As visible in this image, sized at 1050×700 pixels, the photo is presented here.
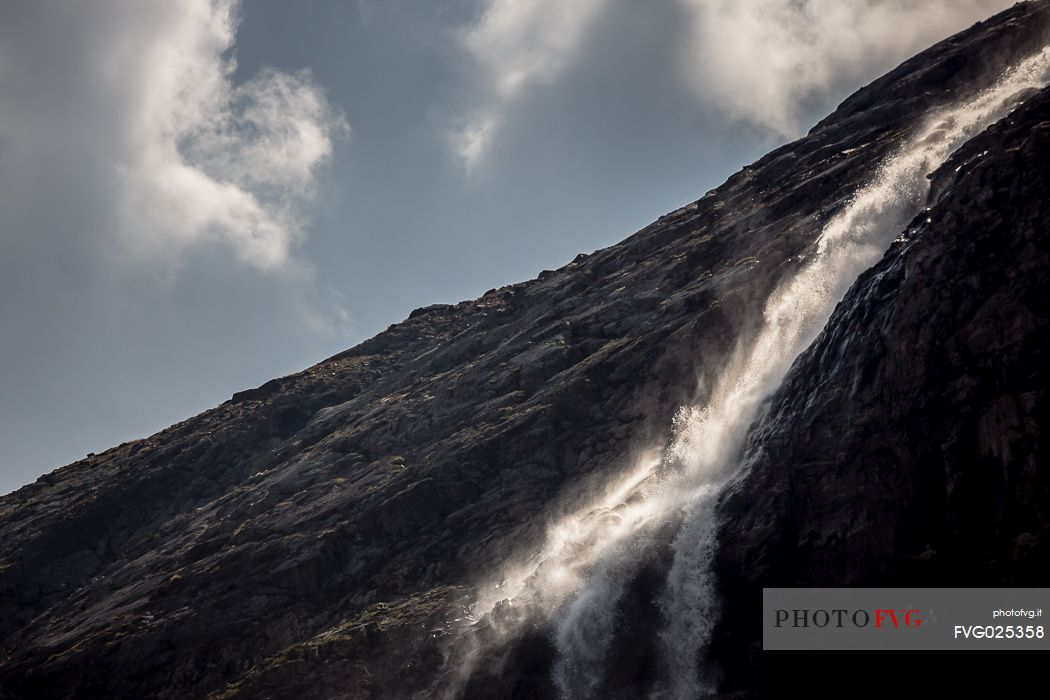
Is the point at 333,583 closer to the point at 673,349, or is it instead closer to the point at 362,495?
the point at 362,495

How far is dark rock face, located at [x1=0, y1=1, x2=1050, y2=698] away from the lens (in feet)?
139

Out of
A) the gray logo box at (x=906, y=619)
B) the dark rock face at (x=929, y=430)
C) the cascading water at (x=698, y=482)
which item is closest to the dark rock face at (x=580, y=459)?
the dark rock face at (x=929, y=430)

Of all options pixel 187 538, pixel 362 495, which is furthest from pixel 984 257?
pixel 187 538

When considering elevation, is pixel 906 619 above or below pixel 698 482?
below

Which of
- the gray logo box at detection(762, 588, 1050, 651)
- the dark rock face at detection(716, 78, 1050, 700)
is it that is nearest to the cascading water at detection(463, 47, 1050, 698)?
the dark rock face at detection(716, 78, 1050, 700)

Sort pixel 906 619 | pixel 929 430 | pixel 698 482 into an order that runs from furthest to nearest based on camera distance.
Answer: pixel 698 482, pixel 929 430, pixel 906 619

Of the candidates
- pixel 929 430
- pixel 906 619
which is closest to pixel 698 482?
pixel 929 430

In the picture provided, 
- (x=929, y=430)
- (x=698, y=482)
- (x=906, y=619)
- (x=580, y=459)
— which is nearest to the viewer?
(x=906, y=619)

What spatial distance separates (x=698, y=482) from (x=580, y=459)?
14672mm

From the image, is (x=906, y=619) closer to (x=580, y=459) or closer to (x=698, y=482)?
(x=698, y=482)

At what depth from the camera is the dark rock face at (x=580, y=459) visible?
4247 centimetres

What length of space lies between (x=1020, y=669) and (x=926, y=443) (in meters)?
11.1

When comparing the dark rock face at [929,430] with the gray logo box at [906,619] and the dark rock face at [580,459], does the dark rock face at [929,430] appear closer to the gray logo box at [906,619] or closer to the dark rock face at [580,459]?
the dark rock face at [580,459]

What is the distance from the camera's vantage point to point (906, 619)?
4034 cm
